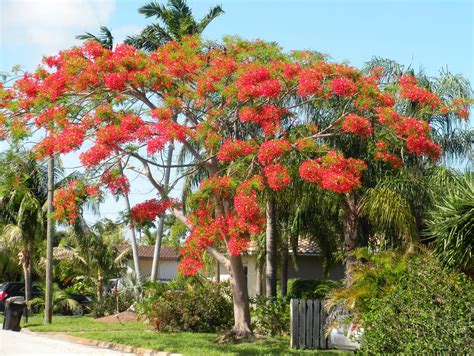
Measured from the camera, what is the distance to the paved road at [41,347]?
16.5 metres

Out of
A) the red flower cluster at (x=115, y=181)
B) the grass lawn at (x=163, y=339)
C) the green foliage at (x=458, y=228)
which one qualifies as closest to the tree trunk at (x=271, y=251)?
the grass lawn at (x=163, y=339)

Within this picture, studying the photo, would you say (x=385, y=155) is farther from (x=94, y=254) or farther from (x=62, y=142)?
(x=94, y=254)

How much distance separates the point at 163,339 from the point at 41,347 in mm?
3227

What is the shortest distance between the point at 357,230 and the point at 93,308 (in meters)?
13.9

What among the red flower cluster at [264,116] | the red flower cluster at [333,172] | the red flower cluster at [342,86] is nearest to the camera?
the red flower cluster at [333,172]

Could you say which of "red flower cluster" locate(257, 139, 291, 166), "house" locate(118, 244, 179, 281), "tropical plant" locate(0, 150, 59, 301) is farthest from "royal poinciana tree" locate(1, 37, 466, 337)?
"house" locate(118, 244, 179, 281)

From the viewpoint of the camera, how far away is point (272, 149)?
1650 cm

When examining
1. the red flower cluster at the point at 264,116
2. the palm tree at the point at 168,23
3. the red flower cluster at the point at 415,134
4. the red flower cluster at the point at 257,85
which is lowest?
the red flower cluster at the point at 415,134

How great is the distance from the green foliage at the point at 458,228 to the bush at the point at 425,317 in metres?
0.51

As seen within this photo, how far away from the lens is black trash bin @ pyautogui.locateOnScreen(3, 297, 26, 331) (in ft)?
76.6

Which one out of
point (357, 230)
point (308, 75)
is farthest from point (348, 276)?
point (308, 75)

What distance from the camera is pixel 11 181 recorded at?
1720 centimetres

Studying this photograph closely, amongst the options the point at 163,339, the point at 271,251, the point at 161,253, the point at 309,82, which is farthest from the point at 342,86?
the point at 161,253

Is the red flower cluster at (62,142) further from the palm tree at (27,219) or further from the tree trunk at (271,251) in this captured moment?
the palm tree at (27,219)
